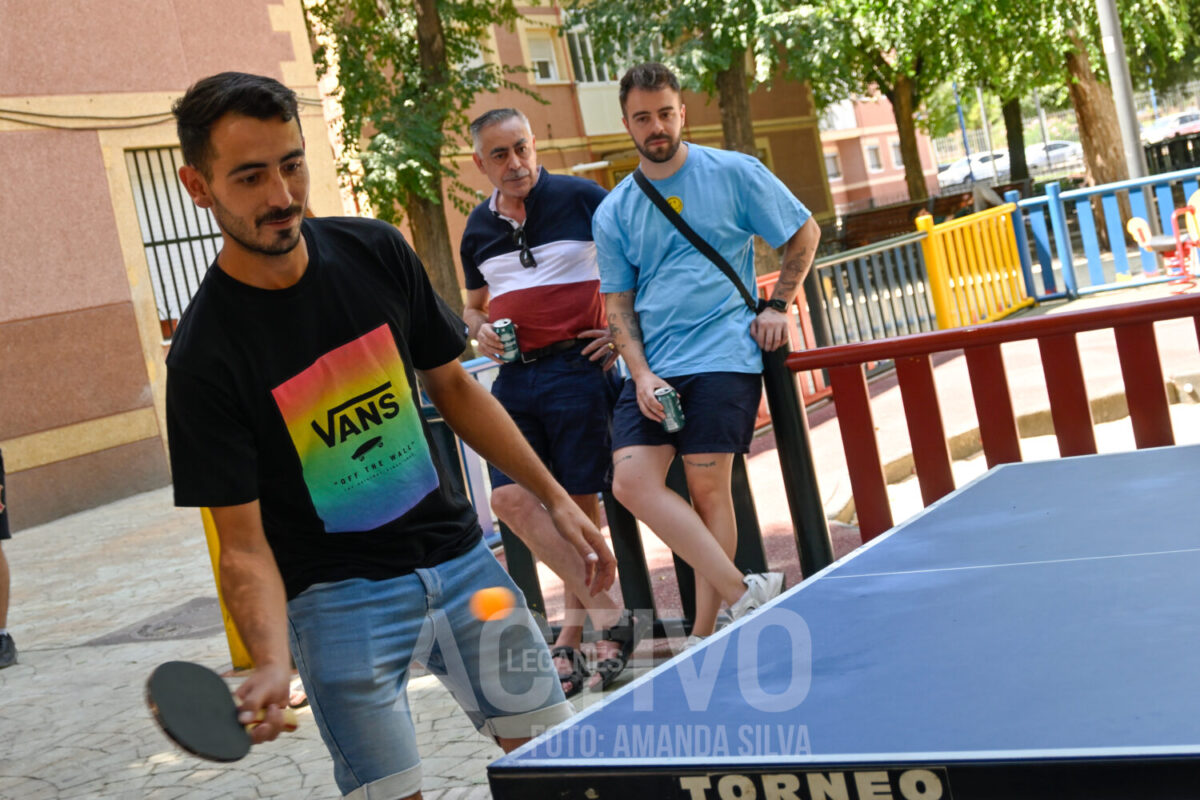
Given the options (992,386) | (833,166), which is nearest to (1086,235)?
(992,386)

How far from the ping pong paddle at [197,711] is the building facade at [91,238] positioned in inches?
444

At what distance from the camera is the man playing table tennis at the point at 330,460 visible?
2320 mm

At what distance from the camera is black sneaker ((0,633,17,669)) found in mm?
6578

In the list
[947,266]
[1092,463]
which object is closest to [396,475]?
[1092,463]

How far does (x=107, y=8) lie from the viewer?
13.7m

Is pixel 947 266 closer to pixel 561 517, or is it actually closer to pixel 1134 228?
pixel 1134 228

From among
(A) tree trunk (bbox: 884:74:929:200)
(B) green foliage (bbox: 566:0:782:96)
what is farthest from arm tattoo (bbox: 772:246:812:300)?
(A) tree trunk (bbox: 884:74:929:200)

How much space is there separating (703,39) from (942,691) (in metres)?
19.6

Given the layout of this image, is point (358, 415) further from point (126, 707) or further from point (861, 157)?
point (861, 157)

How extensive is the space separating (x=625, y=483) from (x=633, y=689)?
222cm

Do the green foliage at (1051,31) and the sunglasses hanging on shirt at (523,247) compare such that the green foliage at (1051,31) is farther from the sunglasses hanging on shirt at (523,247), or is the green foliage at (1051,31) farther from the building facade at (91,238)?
the sunglasses hanging on shirt at (523,247)

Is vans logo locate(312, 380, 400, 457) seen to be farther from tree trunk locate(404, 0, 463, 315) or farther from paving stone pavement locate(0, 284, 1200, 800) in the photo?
tree trunk locate(404, 0, 463, 315)

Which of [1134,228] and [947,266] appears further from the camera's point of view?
[1134,228]

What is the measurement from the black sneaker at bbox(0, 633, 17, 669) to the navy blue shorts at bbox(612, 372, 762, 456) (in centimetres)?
400
